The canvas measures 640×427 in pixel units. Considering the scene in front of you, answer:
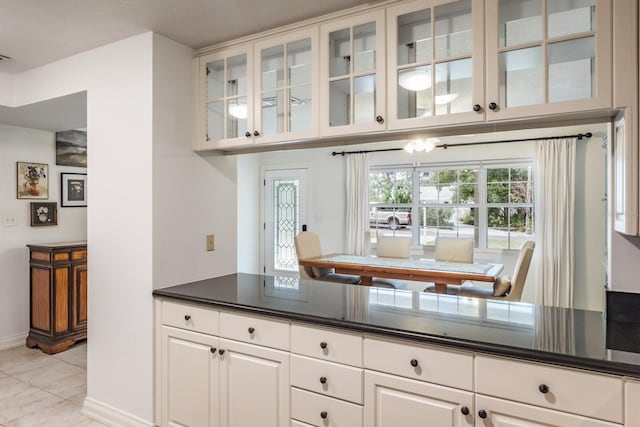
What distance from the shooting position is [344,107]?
6.83 ft

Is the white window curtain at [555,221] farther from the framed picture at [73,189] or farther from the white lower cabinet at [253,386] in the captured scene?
the framed picture at [73,189]

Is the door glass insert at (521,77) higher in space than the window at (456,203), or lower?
higher

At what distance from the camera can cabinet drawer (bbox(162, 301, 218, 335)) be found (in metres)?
2.10

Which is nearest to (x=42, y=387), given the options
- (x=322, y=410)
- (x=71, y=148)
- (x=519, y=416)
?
(x=71, y=148)

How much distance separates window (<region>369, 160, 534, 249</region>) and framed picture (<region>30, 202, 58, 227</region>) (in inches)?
148

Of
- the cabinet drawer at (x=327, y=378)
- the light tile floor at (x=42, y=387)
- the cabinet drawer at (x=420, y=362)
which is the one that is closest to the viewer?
the cabinet drawer at (x=420, y=362)

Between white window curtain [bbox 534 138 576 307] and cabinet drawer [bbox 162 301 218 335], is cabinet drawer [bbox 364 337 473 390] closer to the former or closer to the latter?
cabinet drawer [bbox 162 301 218 335]

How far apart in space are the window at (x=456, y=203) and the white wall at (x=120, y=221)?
3.72 m

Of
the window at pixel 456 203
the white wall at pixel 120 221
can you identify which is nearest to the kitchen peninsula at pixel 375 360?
the white wall at pixel 120 221

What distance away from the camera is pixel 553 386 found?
130cm

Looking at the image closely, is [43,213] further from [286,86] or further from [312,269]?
[286,86]

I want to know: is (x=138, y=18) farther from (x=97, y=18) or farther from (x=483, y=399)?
(x=483, y=399)

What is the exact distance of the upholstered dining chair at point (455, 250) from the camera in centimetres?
436

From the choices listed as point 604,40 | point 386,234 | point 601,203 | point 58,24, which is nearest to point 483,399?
point 604,40
